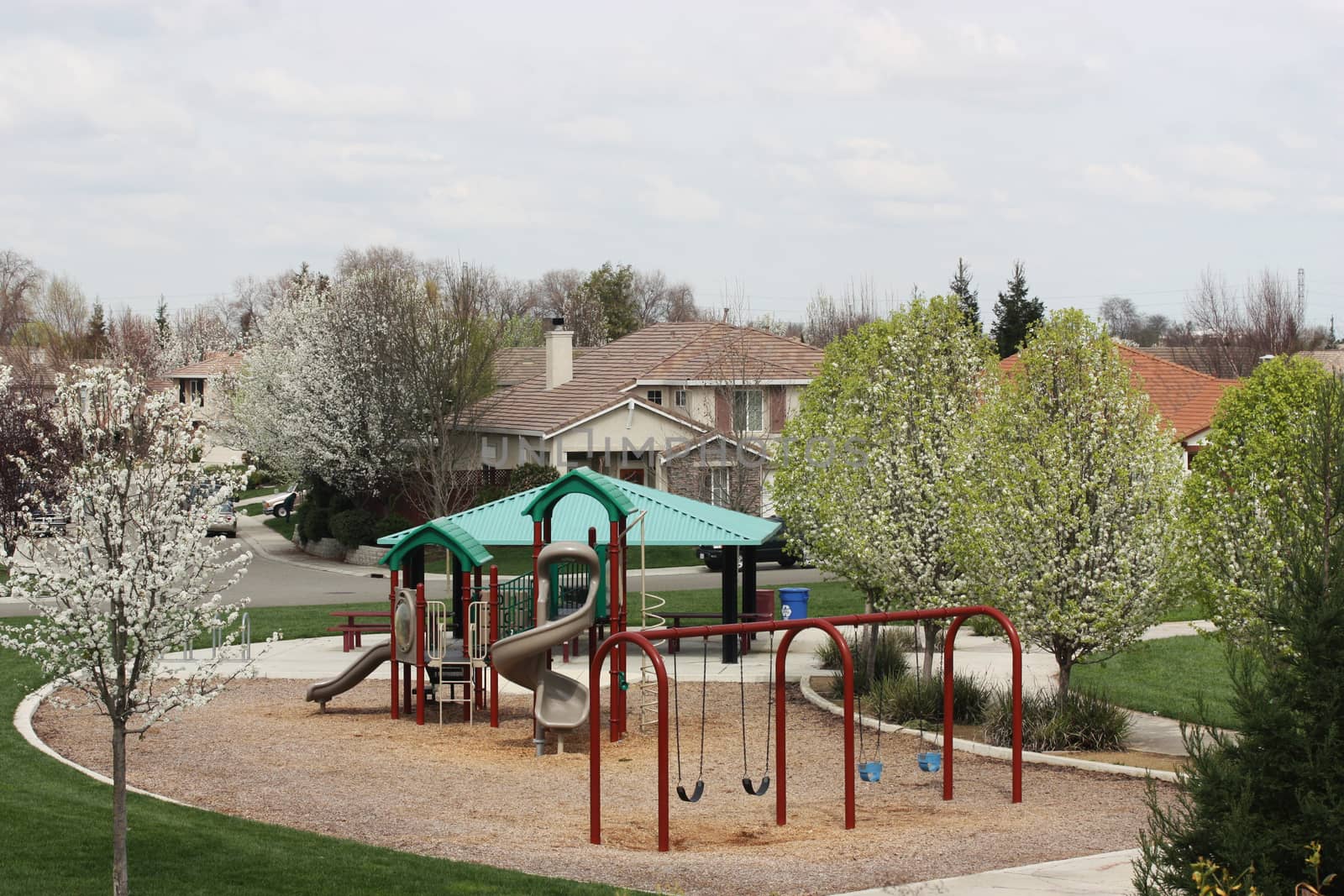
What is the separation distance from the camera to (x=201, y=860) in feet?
37.8

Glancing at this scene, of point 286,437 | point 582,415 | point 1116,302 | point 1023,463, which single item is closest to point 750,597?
point 1023,463

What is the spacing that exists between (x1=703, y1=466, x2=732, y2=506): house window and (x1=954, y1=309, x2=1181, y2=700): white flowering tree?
24.6m

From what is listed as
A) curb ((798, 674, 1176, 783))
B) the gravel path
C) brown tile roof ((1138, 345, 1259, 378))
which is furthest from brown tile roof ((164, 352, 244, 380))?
curb ((798, 674, 1176, 783))

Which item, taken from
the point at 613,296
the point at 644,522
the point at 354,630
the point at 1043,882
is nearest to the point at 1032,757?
the point at 1043,882

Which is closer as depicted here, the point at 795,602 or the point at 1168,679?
the point at 1168,679

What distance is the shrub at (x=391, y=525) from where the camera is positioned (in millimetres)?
43562

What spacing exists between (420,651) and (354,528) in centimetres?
2699

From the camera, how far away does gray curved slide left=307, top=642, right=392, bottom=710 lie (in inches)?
791

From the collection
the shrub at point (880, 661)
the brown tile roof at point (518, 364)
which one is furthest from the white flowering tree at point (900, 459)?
the brown tile roof at point (518, 364)

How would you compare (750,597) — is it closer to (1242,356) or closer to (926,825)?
(926,825)

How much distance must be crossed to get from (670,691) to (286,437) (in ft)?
95.9

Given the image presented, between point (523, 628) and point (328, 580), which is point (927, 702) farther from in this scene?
point (328, 580)

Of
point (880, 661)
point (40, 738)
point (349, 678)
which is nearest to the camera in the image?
point (40, 738)

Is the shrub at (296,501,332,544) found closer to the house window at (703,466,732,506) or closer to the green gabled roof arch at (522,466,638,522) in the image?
the house window at (703,466,732,506)
